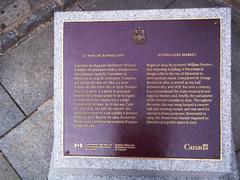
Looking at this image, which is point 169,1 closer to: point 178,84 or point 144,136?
point 178,84

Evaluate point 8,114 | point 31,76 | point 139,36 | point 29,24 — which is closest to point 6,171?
point 8,114

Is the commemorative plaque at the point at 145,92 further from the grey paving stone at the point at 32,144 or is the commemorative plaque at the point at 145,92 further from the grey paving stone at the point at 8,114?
the grey paving stone at the point at 8,114

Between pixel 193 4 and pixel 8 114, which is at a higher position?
pixel 193 4

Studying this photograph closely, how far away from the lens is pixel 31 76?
3.86m

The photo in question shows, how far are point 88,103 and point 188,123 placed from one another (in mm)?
790

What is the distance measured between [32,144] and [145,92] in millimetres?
1459

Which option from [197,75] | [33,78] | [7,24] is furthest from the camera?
[7,24]

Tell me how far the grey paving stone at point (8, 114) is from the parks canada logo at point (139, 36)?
5.24ft

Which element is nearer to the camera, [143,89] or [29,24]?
[143,89]

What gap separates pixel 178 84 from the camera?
9.18ft

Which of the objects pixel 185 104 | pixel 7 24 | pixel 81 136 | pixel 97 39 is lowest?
pixel 81 136

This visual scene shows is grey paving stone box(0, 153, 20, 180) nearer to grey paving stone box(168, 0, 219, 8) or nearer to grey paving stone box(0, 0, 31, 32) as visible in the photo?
grey paving stone box(0, 0, 31, 32)

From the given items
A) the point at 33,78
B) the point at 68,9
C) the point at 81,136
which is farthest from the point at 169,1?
the point at 81,136

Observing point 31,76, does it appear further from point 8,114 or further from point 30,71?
point 8,114
